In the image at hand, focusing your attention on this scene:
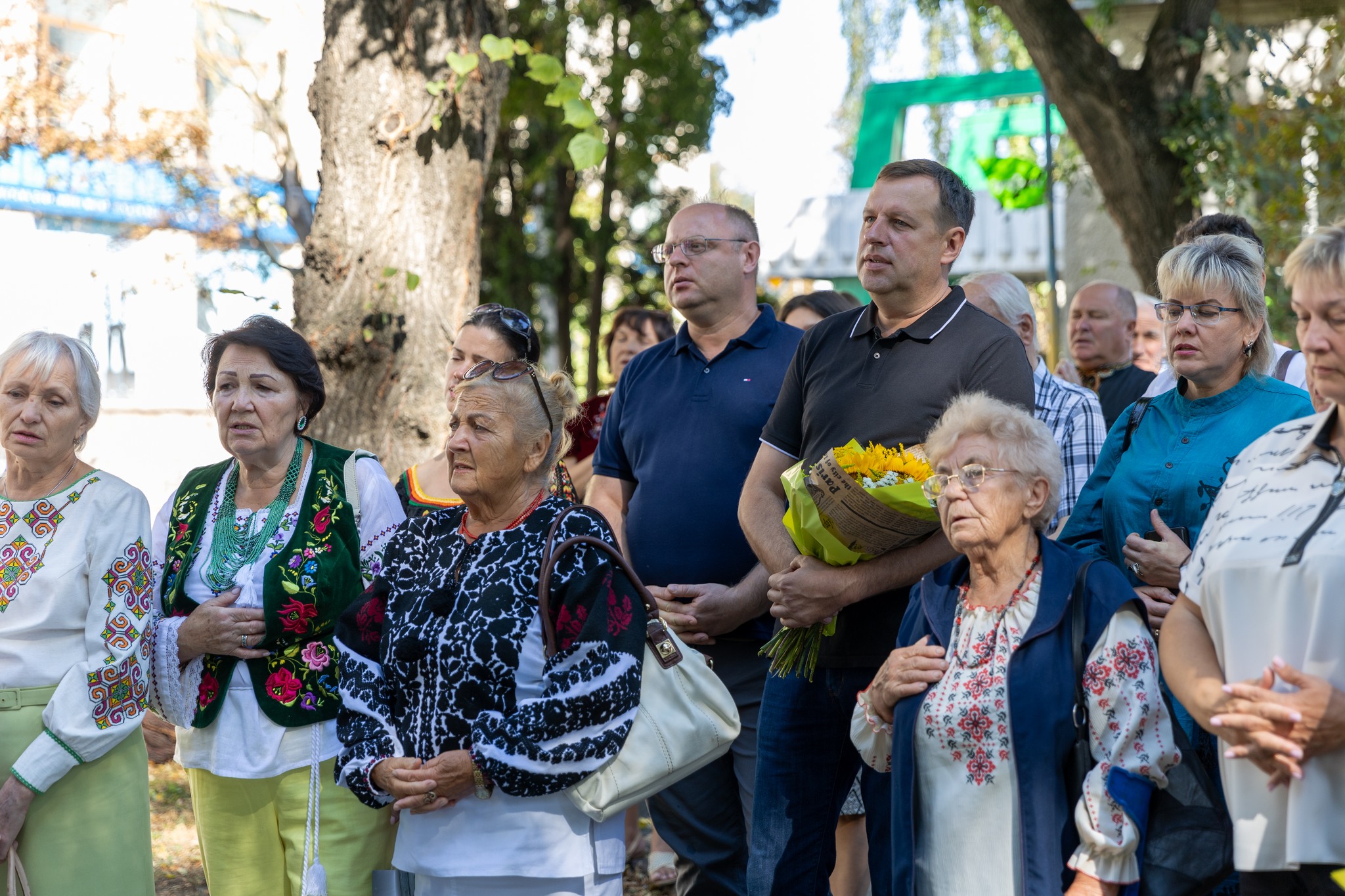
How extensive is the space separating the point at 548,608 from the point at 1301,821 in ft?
5.48

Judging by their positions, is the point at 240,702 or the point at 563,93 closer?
the point at 240,702

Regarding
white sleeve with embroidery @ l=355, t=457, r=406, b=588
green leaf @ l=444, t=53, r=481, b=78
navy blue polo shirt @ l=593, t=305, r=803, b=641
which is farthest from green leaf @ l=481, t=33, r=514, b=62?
white sleeve with embroidery @ l=355, t=457, r=406, b=588

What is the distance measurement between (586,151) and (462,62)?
754 millimetres

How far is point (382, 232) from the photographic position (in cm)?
560

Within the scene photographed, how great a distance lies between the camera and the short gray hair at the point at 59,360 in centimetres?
366

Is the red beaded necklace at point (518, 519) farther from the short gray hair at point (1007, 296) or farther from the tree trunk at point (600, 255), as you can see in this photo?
the tree trunk at point (600, 255)

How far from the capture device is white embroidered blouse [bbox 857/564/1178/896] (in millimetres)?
2670

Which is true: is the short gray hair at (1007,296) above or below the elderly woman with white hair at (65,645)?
above

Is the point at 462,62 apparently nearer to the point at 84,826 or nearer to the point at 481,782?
the point at 84,826

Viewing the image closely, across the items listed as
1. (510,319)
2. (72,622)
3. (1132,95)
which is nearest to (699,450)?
(510,319)

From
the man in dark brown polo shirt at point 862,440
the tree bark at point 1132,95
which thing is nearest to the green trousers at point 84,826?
the man in dark brown polo shirt at point 862,440

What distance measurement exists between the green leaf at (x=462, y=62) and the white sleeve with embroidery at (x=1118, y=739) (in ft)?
13.1

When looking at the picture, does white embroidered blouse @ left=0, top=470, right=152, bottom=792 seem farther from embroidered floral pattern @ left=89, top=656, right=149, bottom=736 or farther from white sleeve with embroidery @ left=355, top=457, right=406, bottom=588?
white sleeve with embroidery @ left=355, top=457, right=406, bottom=588

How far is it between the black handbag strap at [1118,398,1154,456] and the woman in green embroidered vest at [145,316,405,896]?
2.21 metres
